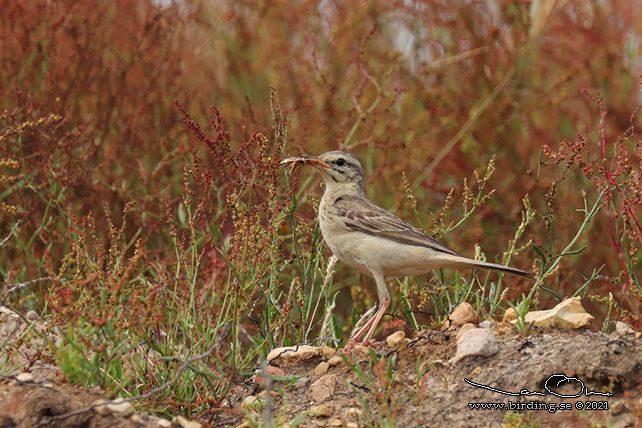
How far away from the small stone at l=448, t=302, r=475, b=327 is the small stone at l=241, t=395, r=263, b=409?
124 cm

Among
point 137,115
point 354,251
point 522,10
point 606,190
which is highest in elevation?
point 522,10

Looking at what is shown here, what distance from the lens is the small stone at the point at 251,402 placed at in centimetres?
407

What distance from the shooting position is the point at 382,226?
203 inches

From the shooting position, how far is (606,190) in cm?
451

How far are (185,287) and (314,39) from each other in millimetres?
4421

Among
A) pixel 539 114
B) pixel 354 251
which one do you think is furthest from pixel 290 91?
pixel 354 251

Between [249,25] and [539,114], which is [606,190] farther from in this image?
[249,25]

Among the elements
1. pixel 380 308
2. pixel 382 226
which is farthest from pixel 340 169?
pixel 380 308

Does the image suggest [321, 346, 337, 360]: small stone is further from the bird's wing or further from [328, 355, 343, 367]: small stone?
the bird's wing

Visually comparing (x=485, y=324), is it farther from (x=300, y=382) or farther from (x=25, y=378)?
(x=25, y=378)

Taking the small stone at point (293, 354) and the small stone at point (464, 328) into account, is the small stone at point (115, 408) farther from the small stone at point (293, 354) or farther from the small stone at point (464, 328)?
the small stone at point (464, 328)

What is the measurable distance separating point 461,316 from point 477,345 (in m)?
0.47

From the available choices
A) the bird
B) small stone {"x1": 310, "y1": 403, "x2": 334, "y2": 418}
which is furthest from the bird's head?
small stone {"x1": 310, "y1": 403, "x2": 334, "y2": 418}

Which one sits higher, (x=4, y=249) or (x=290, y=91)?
(x=290, y=91)
